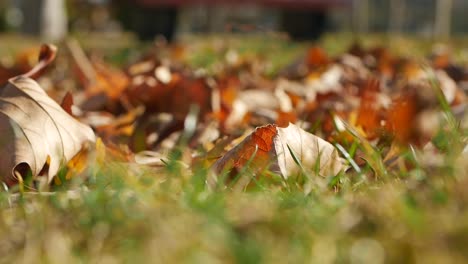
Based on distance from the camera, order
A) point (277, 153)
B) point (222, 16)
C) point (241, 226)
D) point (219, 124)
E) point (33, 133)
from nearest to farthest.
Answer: point (241, 226)
point (277, 153)
point (33, 133)
point (219, 124)
point (222, 16)

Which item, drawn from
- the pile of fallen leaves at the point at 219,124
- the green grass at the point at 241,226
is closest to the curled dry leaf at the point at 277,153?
the pile of fallen leaves at the point at 219,124

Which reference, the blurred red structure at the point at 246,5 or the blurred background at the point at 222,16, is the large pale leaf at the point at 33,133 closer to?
the blurred background at the point at 222,16

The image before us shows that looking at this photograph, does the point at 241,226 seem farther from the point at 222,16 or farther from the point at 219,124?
the point at 222,16

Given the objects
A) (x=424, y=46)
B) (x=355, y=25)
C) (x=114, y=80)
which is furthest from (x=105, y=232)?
(x=355, y=25)

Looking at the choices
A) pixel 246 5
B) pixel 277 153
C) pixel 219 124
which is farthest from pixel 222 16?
pixel 277 153

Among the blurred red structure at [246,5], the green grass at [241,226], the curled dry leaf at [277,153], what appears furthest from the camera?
the blurred red structure at [246,5]

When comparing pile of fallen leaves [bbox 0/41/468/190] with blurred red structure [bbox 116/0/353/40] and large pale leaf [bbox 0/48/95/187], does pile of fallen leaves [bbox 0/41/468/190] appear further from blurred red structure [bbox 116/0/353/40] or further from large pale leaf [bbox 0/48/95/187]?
blurred red structure [bbox 116/0/353/40]
